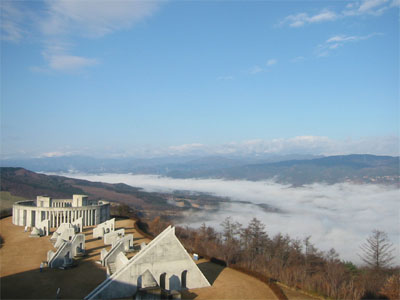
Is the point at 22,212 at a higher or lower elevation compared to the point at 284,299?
higher

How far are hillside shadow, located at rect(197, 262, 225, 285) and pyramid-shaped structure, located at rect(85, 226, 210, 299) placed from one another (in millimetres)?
1996

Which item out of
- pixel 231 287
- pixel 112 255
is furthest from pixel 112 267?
pixel 231 287

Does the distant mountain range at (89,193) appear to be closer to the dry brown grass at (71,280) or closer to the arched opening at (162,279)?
the dry brown grass at (71,280)

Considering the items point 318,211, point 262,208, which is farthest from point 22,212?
point 318,211

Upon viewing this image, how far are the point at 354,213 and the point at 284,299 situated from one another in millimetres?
129063

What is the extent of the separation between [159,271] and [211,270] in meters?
6.78

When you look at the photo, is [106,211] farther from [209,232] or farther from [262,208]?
[262,208]

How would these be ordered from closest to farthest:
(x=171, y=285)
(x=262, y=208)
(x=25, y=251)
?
(x=171, y=285), (x=25, y=251), (x=262, y=208)

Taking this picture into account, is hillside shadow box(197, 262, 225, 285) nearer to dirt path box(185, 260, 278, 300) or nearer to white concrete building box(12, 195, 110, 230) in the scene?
dirt path box(185, 260, 278, 300)

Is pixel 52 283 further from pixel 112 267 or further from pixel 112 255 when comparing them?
pixel 112 255

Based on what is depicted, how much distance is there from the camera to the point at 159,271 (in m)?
22.5

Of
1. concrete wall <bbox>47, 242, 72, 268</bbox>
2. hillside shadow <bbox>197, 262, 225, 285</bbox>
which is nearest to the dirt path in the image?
hillside shadow <bbox>197, 262, 225, 285</bbox>

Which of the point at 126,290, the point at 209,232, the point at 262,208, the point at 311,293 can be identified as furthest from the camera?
the point at 262,208

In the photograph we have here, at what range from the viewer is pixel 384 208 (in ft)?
459
